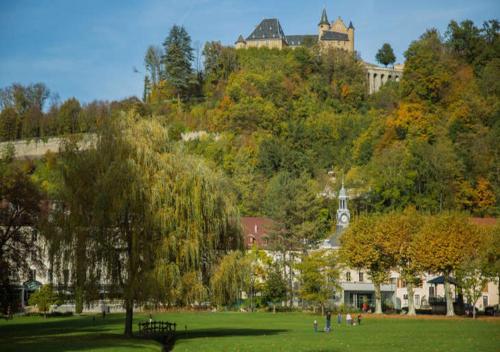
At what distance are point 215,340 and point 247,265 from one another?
4760 mm

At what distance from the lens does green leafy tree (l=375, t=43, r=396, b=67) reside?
190m

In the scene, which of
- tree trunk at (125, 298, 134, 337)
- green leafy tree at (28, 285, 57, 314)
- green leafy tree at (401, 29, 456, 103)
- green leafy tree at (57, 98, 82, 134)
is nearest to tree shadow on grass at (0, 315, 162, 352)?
tree trunk at (125, 298, 134, 337)

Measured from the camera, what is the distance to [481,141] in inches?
4077

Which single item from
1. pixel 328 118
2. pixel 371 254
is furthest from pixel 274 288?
pixel 328 118

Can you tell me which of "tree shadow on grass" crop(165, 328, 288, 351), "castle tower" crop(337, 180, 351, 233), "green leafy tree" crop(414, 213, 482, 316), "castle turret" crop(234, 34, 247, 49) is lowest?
"tree shadow on grass" crop(165, 328, 288, 351)

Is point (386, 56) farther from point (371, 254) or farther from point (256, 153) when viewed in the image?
point (371, 254)

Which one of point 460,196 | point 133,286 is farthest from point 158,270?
point 460,196

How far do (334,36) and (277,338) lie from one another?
158148 mm

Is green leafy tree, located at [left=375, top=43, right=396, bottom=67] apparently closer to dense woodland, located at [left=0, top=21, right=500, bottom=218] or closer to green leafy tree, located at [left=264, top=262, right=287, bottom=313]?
dense woodland, located at [left=0, top=21, right=500, bottom=218]

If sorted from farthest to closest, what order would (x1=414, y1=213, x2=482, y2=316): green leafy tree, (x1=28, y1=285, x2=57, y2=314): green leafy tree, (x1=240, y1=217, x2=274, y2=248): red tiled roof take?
(x1=240, y1=217, x2=274, y2=248): red tiled roof < (x1=28, y1=285, x2=57, y2=314): green leafy tree < (x1=414, y1=213, x2=482, y2=316): green leafy tree

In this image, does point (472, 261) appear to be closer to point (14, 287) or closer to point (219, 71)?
point (14, 287)

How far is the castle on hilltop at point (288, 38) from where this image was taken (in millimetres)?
187500

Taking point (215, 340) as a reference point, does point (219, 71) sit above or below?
above

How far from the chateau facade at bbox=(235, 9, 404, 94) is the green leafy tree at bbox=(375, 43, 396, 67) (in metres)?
1.95
